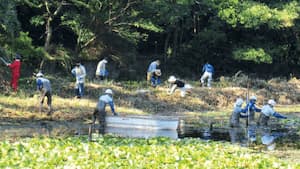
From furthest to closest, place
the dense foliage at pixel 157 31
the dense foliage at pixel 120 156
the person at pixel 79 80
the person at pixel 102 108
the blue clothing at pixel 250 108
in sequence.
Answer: the dense foliage at pixel 157 31, the person at pixel 79 80, the blue clothing at pixel 250 108, the person at pixel 102 108, the dense foliage at pixel 120 156

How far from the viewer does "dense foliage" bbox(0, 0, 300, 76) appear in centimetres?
3412

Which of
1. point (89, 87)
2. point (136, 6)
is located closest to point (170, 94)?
point (89, 87)

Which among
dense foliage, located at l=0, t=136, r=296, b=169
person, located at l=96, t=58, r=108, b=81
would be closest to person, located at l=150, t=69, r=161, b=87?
person, located at l=96, t=58, r=108, b=81

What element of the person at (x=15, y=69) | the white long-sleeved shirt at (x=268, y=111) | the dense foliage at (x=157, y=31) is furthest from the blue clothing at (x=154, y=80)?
the white long-sleeved shirt at (x=268, y=111)

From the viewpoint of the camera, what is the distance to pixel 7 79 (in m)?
30.0

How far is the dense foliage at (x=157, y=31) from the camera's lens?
3412 cm

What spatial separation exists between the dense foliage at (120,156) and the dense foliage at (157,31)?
1043 cm

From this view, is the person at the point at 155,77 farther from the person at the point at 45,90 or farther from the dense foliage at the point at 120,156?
the dense foliage at the point at 120,156

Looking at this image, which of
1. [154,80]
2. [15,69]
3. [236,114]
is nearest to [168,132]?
[236,114]

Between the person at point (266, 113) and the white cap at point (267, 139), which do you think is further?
the person at point (266, 113)

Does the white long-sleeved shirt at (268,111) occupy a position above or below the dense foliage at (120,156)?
above

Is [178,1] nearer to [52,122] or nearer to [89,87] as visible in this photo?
[89,87]

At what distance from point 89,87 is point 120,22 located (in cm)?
653

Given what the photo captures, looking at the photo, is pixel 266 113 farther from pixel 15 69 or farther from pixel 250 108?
pixel 15 69
